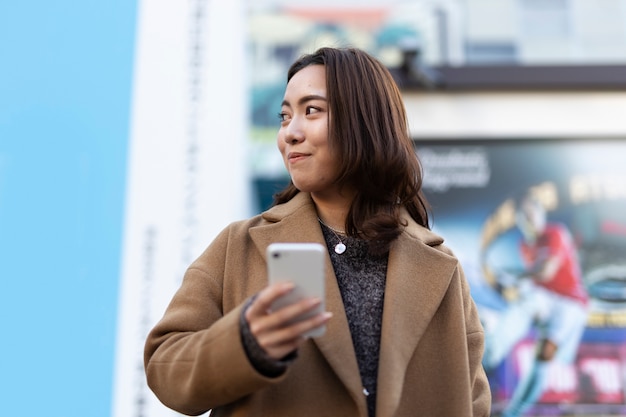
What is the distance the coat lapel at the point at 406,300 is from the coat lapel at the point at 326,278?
0.23 ft

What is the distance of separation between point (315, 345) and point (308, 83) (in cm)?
67

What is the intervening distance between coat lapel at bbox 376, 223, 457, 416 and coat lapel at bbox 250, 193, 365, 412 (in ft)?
0.23

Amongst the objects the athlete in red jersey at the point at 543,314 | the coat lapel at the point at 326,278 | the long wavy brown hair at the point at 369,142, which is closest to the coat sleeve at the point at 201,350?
the coat lapel at the point at 326,278

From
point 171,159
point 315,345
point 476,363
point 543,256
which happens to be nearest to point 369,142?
point 315,345

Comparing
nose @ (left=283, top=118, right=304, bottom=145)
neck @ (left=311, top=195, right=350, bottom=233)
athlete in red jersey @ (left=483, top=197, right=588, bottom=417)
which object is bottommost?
athlete in red jersey @ (left=483, top=197, right=588, bottom=417)

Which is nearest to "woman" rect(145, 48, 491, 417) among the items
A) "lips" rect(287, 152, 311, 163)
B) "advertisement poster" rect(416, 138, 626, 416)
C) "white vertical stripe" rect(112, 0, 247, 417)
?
"lips" rect(287, 152, 311, 163)

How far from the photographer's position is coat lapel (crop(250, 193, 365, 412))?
1.38m

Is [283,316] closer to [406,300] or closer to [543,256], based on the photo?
[406,300]

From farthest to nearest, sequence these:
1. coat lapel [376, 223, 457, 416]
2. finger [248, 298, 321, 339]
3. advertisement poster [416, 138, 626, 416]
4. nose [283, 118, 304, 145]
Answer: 1. advertisement poster [416, 138, 626, 416]
2. nose [283, 118, 304, 145]
3. coat lapel [376, 223, 457, 416]
4. finger [248, 298, 321, 339]

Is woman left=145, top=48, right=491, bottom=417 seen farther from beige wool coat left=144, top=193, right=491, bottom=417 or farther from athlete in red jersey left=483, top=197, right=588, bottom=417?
athlete in red jersey left=483, top=197, right=588, bottom=417

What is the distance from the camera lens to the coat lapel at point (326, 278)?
1.38 metres

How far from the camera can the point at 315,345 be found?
144 centimetres

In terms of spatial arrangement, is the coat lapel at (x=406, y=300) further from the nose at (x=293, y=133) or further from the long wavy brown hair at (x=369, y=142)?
the nose at (x=293, y=133)

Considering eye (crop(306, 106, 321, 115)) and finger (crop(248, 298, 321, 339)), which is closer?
finger (crop(248, 298, 321, 339))
